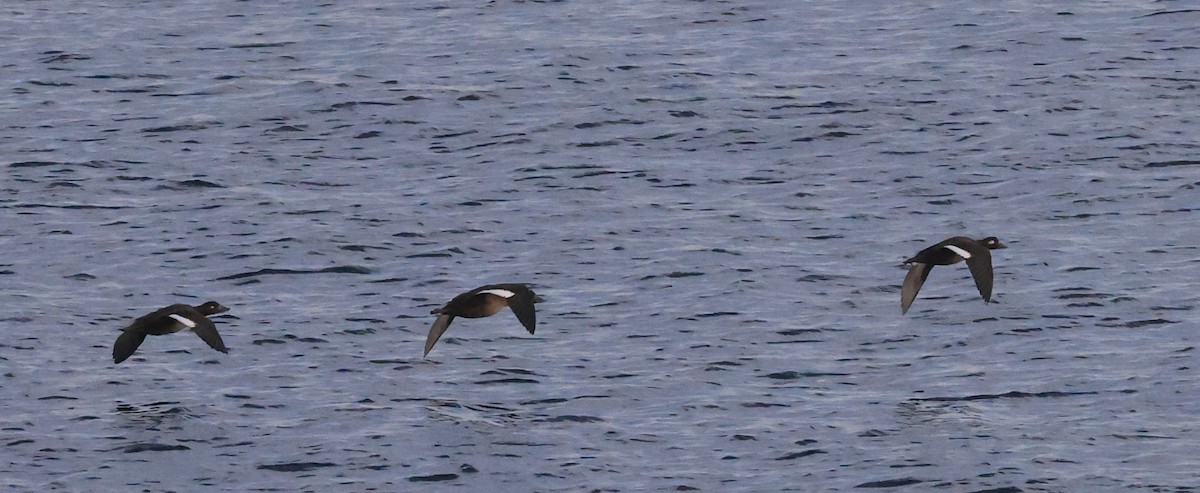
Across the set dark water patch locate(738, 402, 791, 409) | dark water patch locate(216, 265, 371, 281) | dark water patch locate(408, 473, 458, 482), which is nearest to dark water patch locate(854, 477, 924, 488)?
dark water patch locate(738, 402, 791, 409)

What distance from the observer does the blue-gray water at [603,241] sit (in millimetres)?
18531

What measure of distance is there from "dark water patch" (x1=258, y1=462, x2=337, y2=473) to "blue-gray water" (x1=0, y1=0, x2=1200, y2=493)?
0.30ft

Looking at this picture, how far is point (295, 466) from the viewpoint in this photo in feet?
58.9

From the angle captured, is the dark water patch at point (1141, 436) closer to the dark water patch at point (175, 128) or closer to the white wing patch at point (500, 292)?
the white wing patch at point (500, 292)

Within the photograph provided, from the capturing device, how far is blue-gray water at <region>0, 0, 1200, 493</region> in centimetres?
1853

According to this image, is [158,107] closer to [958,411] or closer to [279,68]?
[279,68]

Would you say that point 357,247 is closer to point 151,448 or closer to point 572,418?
point 572,418

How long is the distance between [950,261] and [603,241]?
5.59m

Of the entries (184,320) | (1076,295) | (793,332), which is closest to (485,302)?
(184,320)

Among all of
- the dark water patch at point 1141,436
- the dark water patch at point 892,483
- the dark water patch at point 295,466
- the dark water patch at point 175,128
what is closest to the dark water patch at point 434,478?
the dark water patch at point 295,466

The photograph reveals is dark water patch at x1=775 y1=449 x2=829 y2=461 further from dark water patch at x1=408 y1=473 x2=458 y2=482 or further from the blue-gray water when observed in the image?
dark water patch at x1=408 y1=473 x2=458 y2=482

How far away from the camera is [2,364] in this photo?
68.1 ft

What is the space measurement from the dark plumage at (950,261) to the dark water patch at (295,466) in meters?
6.22

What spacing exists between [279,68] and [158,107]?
9.77 ft
